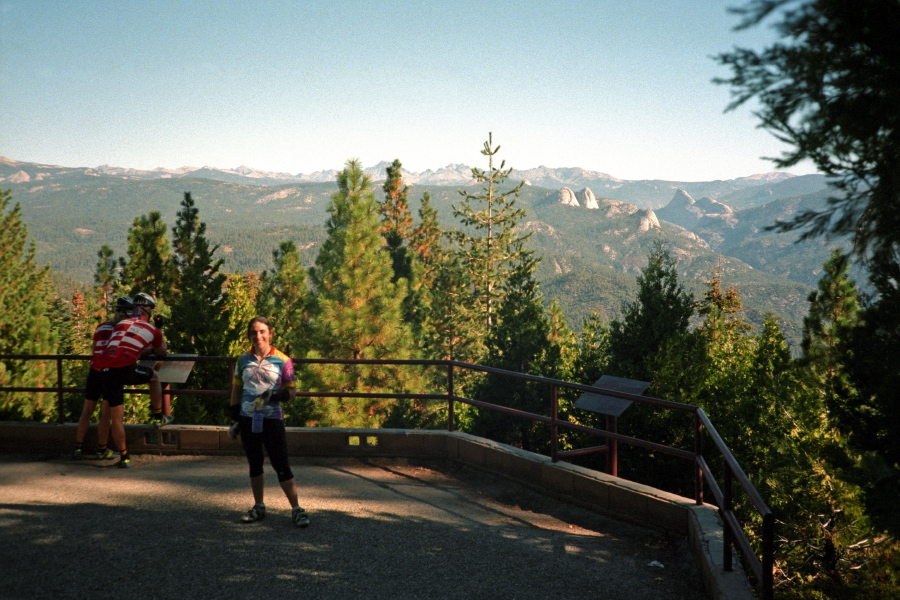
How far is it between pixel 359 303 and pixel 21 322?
14563 mm

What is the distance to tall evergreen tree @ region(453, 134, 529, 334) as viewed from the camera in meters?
51.5

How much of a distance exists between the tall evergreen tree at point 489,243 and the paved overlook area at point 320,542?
42587 millimetres

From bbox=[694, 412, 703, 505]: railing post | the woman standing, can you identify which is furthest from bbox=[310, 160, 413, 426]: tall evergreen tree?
bbox=[694, 412, 703, 505]: railing post

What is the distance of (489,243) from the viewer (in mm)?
53938

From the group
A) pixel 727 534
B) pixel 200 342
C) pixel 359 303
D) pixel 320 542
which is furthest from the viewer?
pixel 359 303

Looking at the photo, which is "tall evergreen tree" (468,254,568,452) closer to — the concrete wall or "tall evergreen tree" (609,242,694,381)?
"tall evergreen tree" (609,242,694,381)

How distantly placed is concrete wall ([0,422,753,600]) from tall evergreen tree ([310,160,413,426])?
2332 cm

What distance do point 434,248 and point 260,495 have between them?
177 ft

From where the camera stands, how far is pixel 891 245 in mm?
3793

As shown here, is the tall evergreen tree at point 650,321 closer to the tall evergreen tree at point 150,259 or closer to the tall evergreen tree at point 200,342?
A: the tall evergreen tree at point 200,342

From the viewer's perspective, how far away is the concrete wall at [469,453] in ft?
18.9

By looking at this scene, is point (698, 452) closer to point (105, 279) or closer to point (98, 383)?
point (98, 383)

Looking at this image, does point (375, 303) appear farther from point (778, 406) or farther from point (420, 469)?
point (420, 469)

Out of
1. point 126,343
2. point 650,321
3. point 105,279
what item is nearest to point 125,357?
point 126,343
